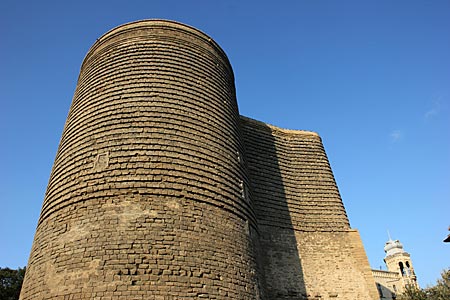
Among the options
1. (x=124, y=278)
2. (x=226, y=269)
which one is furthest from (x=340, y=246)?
(x=124, y=278)

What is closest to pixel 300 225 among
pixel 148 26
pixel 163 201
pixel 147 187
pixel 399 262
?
pixel 163 201

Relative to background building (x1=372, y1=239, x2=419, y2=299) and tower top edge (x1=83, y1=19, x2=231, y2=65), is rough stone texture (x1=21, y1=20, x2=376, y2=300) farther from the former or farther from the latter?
background building (x1=372, y1=239, x2=419, y2=299)

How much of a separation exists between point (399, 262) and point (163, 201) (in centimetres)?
4073

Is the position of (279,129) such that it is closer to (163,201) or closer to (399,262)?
(163,201)

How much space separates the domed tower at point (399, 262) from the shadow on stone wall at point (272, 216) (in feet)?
98.4

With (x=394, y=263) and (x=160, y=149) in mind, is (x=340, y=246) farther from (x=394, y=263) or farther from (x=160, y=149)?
(x=394, y=263)

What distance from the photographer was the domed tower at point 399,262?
37.5 m

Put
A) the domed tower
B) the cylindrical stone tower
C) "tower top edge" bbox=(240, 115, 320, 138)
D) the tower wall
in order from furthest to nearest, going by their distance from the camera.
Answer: the domed tower, "tower top edge" bbox=(240, 115, 320, 138), the tower wall, the cylindrical stone tower

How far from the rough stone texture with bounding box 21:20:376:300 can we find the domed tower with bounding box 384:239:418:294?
30.0m

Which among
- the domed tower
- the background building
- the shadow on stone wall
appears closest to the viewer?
the shadow on stone wall

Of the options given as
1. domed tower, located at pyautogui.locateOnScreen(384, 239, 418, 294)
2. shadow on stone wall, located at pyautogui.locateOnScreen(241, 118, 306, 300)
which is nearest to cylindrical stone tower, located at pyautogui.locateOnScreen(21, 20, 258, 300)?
shadow on stone wall, located at pyautogui.locateOnScreen(241, 118, 306, 300)

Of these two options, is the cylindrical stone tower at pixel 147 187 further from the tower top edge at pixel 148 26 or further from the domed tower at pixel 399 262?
the domed tower at pixel 399 262

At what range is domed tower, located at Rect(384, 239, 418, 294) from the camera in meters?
37.5

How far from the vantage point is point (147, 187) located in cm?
776
